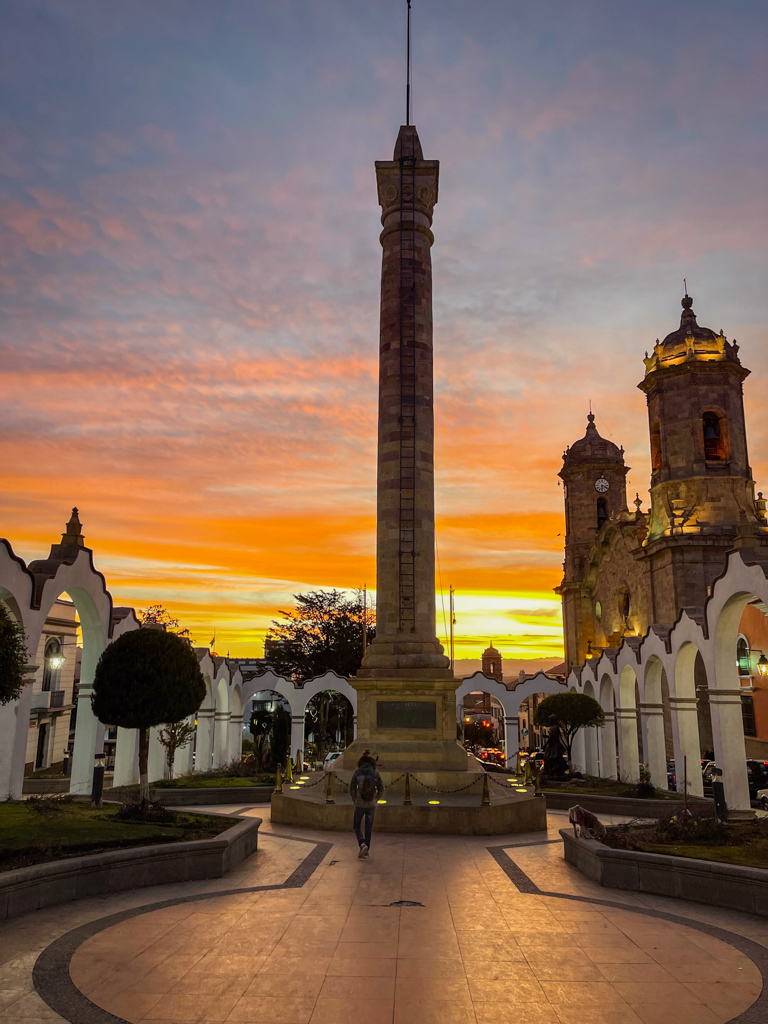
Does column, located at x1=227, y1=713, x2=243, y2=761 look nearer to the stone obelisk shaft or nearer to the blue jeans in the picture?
the stone obelisk shaft

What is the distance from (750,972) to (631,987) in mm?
1482

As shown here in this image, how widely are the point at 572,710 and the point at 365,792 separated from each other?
18407mm

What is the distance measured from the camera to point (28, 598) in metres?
17.1

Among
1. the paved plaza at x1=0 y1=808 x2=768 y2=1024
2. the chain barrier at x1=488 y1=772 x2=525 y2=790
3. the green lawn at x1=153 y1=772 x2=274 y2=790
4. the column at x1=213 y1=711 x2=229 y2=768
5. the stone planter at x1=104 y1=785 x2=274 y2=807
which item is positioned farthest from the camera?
the column at x1=213 y1=711 x2=229 y2=768

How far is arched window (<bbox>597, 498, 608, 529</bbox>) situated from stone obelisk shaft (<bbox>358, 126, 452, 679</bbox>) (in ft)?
136

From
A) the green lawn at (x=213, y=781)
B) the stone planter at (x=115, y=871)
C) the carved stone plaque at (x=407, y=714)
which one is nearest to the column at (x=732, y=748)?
the carved stone plaque at (x=407, y=714)

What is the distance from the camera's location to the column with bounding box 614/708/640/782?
2825 centimetres

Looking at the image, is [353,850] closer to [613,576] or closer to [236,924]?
[236,924]

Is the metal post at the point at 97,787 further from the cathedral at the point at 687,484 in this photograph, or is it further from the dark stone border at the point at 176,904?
the cathedral at the point at 687,484

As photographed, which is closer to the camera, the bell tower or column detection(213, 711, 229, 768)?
column detection(213, 711, 229, 768)

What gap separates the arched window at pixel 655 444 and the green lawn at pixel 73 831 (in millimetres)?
36503

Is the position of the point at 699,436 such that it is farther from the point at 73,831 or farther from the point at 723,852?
the point at 73,831

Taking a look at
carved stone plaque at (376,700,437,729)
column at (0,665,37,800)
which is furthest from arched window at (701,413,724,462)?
column at (0,665,37,800)

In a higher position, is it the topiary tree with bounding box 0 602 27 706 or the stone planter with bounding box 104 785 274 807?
the topiary tree with bounding box 0 602 27 706
